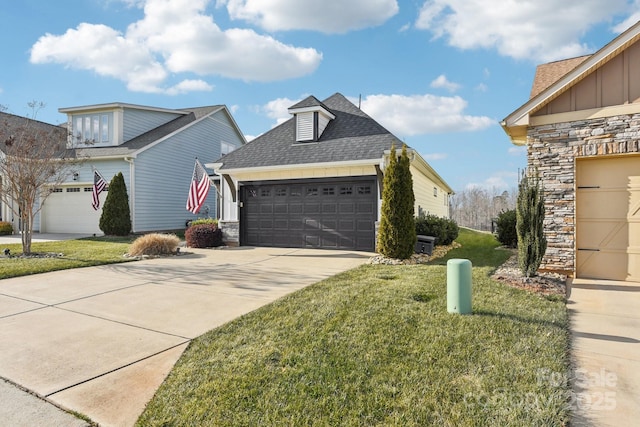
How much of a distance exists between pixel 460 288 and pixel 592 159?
183 inches

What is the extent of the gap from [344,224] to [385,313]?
7322 millimetres

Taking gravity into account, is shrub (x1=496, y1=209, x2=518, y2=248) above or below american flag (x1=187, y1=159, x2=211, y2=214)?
below

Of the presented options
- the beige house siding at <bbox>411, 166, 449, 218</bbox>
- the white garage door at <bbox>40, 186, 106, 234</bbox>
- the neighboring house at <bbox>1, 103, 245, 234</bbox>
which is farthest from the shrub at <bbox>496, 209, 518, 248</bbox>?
the white garage door at <bbox>40, 186, 106, 234</bbox>

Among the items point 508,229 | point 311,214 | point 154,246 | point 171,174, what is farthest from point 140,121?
point 508,229

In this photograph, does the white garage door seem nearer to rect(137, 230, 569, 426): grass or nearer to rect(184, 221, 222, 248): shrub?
rect(184, 221, 222, 248): shrub

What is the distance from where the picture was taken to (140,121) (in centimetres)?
1886

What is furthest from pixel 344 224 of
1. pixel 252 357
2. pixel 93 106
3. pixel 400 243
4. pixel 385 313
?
pixel 93 106

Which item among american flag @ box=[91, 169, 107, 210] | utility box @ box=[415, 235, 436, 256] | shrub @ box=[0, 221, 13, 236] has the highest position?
american flag @ box=[91, 169, 107, 210]

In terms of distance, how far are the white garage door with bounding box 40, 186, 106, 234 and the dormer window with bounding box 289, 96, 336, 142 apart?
1079 centimetres

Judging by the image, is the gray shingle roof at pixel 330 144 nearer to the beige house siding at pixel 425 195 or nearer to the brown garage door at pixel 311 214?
the brown garage door at pixel 311 214

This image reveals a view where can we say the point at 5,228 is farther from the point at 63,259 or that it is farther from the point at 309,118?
the point at 309,118

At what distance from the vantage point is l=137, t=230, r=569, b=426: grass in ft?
7.91

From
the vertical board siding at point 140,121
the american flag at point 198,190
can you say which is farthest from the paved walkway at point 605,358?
the vertical board siding at point 140,121

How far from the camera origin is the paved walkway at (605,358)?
8.05ft
